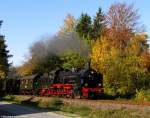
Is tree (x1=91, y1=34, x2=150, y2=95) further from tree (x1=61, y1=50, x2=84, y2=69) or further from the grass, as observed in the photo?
tree (x1=61, y1=50, x2=84, y2=69)

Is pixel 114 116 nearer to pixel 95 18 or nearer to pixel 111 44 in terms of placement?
pixel 111 44

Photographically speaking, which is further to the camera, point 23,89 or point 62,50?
point 62,50

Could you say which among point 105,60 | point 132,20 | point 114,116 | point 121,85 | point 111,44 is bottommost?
point 114,116

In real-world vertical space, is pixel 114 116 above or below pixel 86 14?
below

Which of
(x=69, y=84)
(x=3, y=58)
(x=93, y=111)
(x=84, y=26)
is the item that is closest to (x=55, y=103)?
(x=69, y=84)

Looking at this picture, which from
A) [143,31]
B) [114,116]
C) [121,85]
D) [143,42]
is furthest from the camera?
[143,31]

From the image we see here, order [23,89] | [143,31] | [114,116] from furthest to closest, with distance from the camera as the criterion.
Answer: [143,31] < [23,89] < [114,116]

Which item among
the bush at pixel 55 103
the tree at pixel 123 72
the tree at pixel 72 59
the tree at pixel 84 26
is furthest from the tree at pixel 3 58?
the bush at pixel 55 103

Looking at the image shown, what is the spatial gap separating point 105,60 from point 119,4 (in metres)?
27.3

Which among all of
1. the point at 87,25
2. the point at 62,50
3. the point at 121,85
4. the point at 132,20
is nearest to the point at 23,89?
the point at 62,50

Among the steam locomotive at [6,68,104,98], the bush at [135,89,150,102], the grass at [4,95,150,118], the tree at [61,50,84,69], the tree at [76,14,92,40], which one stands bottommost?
the grass at [4,95,150,118]

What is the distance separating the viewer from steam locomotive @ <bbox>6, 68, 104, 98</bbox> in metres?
42.1

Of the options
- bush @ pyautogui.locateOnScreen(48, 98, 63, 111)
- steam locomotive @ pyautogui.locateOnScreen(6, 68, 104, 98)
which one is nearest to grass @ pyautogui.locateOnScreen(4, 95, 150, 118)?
bush @ pyautogui.locateOnScreen(48, 98, 63, 111)

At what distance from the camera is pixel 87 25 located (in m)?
86.7
